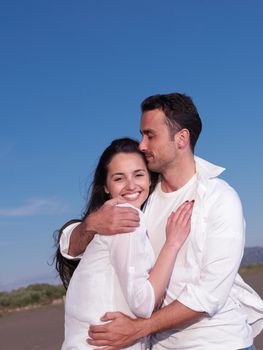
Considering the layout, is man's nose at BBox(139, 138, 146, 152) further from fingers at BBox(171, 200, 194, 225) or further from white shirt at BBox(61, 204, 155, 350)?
white shirt at BBox(61, 204, 155, 350)

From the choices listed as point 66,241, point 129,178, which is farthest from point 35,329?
point 129,178

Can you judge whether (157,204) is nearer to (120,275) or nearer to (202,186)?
(202,186)

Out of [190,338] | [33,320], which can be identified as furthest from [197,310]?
[33,320]

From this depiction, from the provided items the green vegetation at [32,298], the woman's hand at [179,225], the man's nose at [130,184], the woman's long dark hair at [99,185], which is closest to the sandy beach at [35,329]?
the green vegetation at [32,298]

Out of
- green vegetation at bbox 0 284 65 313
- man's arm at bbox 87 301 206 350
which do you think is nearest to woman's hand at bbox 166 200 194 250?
man's arm at bbox 87 301 206 350

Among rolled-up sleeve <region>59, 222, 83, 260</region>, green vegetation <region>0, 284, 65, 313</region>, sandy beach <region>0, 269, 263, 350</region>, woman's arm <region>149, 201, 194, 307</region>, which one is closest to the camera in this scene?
woman's arm <region>149, 201, 194, 307</region>

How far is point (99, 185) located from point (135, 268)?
869mm

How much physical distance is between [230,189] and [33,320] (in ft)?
26.9

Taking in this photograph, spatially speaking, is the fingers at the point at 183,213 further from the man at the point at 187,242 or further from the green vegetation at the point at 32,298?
the green vegetation at the point at 32,298

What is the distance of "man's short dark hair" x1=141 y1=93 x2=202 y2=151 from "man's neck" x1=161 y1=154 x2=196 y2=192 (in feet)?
0.41

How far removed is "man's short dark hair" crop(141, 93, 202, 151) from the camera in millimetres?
4191

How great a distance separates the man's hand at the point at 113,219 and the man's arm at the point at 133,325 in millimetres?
440

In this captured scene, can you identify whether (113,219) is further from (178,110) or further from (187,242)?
(178,110)

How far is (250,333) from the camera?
4.03 metres
